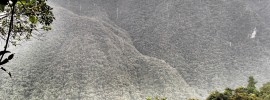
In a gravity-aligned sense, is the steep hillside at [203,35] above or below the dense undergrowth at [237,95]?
above

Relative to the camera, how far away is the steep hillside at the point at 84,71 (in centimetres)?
2559

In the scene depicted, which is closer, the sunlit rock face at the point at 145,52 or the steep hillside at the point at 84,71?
the steep hillside at the point at 84,71

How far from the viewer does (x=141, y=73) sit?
1320 inches

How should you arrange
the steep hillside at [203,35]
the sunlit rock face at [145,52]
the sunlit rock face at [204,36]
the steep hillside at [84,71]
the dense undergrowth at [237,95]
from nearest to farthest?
the dense undergrowth at [237,95] < the steep hillside at [84,71] < the sunlit rock face at [145,52] < the sunlit rock face at [204,36] < the steep hillside at [203,35]

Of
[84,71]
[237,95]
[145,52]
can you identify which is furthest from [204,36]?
[237,95]

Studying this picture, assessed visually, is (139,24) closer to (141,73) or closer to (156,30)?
(156,30)

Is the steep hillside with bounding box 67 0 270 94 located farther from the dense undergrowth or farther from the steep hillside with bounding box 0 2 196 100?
the dense undergrowth

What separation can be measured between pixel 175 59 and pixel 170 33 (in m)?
8.28

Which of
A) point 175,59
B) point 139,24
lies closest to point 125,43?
point 175,59

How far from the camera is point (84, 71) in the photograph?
1188 inches

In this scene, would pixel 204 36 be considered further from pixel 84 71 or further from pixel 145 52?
pixel 84 71

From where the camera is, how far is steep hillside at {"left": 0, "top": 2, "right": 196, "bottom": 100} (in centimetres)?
2559

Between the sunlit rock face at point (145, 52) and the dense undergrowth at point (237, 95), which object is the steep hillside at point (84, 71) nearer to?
the sunlit rock face at point (145, 52)

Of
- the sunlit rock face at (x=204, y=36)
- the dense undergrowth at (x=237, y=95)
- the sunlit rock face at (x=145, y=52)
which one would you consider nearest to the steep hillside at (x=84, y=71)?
the sunlit rock face at (x=145, y=52)
